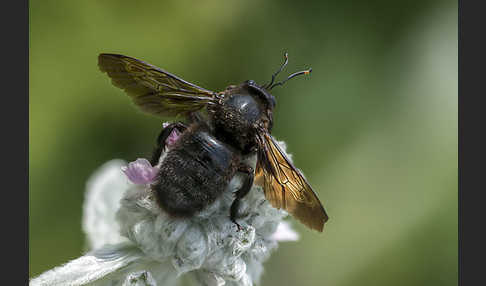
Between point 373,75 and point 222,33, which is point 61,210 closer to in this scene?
point 222,33

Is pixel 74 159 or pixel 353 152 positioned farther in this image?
pixel 353 152

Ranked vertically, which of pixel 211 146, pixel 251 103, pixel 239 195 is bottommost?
pixel 239 195

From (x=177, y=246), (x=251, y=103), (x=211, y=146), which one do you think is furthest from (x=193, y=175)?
(x=251, y=103)

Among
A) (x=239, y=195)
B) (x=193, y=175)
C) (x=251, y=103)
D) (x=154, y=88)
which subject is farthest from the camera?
(x=154, y=88)

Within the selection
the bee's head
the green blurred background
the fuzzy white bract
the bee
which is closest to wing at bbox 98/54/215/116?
the bee

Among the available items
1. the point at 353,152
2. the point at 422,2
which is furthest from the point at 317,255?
the point at 422,2

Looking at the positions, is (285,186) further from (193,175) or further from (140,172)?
(140,172)

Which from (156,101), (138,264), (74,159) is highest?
(156,101)
